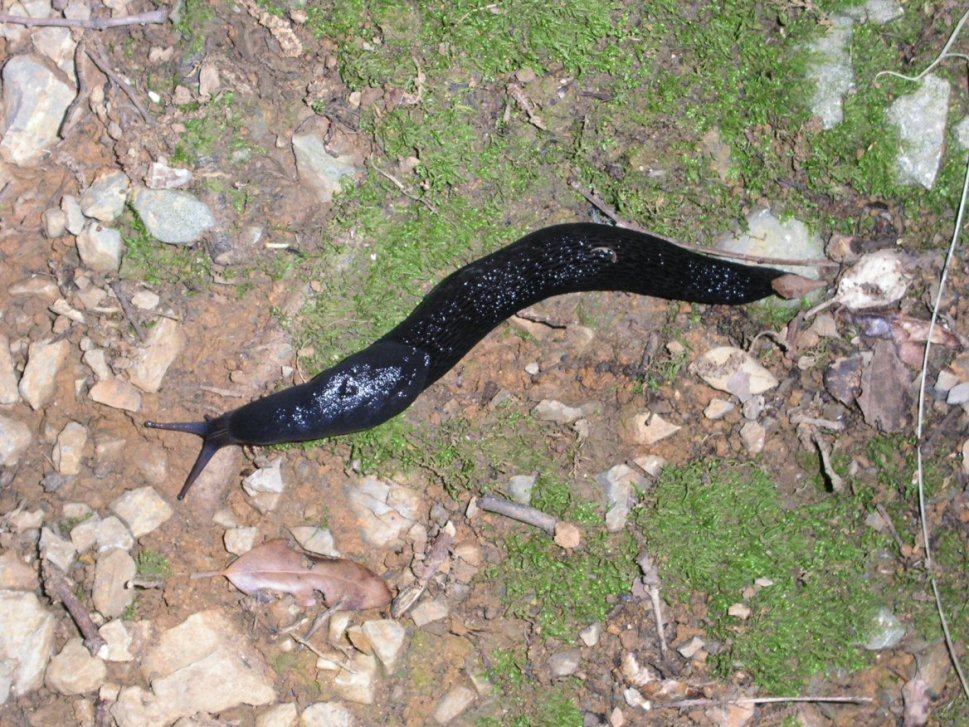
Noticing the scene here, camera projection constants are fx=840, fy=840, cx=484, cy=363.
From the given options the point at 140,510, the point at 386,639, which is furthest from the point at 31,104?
the point at 386,639

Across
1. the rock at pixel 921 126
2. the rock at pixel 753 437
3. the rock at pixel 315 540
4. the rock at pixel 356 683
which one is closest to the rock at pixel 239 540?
the rock at pixel 315 540

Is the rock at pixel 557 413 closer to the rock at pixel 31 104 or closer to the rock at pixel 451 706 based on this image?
the rock at pixel 451 706

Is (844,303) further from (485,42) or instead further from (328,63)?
(328,63)

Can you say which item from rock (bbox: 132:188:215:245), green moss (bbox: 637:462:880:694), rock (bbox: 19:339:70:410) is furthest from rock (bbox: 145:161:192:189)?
green moss (bbox: 637:462:880:694)

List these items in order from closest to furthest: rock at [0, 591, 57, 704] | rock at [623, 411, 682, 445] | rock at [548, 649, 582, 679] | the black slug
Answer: rock at [0, 591, 57, 704] → the black slug → rock at [548, 649, 582, 679] → rock at [623, 411, 682, 445]

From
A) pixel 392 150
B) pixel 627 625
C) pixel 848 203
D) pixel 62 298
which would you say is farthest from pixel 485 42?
pixel 627 625

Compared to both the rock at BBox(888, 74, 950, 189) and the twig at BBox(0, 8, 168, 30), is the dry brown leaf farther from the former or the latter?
the rock at BBox(888, 74, 950, 189)

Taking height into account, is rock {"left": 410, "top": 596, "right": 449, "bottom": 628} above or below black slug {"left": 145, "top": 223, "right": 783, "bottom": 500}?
below
